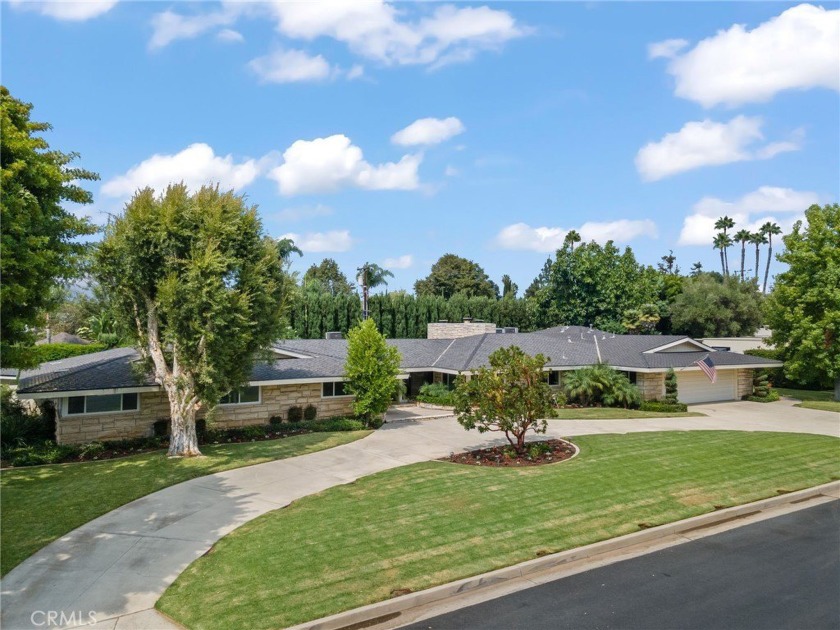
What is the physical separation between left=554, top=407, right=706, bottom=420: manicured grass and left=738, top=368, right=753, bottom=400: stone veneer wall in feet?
24.2

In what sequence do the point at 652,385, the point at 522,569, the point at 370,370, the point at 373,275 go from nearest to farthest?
the point at 522,569 → the point at 370,370 → the point at 652,385 → the point at 373,275

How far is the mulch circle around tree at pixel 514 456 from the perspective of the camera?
17781 mm

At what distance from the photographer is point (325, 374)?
24.9 meters

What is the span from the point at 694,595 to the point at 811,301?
30308 mm

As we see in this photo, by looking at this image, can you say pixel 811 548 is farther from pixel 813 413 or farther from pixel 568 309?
pixel 568 309

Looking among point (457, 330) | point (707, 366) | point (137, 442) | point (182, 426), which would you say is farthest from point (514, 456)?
point (457, 330)

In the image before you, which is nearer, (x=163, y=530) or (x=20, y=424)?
(x=163, y=530)

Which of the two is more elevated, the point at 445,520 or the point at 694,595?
the point at 445,520

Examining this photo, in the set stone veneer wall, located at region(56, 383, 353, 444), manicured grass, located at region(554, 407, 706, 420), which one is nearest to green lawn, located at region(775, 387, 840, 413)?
manicured grass, located at region(554, 407, 706, 420)

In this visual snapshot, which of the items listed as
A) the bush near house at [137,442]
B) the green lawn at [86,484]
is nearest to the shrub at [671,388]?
the bush near house at [137,442]

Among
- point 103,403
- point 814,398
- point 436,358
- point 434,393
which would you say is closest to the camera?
point 103,403

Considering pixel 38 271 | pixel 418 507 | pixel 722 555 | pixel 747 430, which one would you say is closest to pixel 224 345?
pixel 38 271

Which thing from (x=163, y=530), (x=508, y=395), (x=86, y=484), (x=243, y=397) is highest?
(x=508, y=395)

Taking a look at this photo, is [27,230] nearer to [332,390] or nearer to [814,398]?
[332,390]
